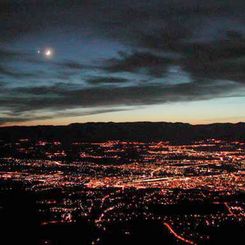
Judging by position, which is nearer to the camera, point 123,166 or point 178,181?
point 178,181

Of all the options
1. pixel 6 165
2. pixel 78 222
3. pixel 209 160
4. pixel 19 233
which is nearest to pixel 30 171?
pixel 6 165

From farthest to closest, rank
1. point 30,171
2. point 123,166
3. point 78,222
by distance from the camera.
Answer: point 123,166
point 30,171
point 78,222

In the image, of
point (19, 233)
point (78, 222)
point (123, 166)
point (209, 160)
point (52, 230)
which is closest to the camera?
point (19, 233)

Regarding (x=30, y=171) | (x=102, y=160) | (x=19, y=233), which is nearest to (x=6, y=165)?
(x=30, y=171)

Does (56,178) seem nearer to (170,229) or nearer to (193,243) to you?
(170,229)

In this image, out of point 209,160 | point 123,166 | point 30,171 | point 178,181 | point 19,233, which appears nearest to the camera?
point 19,233

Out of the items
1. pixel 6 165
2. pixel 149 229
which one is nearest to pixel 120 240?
Result: pixel 149 229

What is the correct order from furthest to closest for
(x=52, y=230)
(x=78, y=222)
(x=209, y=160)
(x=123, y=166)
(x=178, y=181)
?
(x=209, y=160)
(x=123, y=166)
(x=178, y=181)
(x=78, y=222)
(x=52, y=230)

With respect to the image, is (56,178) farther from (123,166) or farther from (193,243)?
(193,243)

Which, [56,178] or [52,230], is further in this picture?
[56,178]
